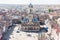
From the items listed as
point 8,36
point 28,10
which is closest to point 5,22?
point 8,36

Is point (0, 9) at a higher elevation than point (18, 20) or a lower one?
higher

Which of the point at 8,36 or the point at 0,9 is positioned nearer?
the point at 8,36

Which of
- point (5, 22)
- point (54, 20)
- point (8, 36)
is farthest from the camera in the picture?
point (54, 20)

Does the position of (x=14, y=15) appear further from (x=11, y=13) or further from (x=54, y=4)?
(x=54, y=4)

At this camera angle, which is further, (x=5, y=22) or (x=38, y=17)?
(x=38, y=17)

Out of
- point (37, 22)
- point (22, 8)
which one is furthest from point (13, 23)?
point (37, 22)

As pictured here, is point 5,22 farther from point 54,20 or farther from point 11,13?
point 54,20

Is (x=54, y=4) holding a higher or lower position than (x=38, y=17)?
higher

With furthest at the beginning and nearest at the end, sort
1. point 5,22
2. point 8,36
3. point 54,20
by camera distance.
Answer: point 54,20 → point 5,22 → point 8,36

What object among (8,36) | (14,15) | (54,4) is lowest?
(8,36)
